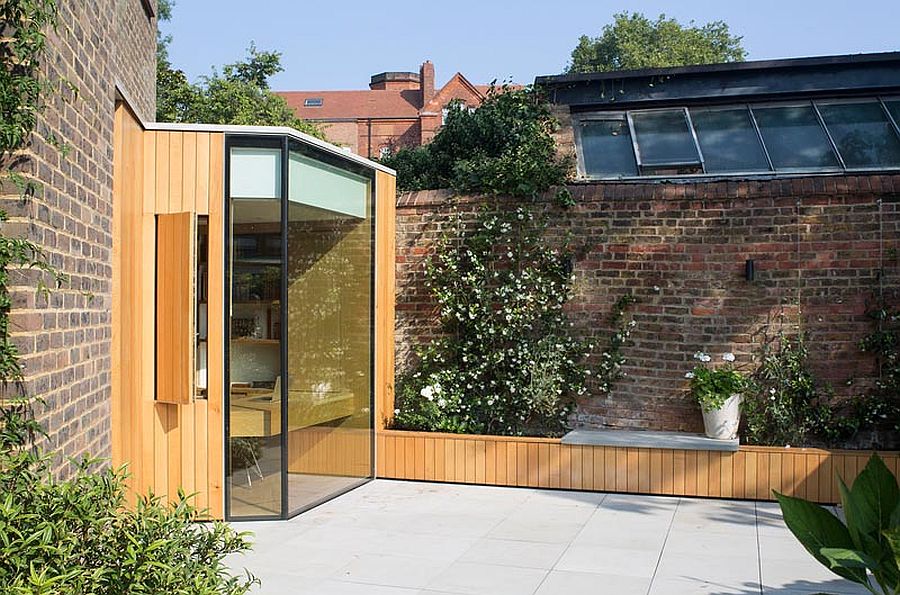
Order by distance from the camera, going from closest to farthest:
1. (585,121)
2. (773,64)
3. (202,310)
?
1. (202,310)
2. (773,64)
3. (585,121)

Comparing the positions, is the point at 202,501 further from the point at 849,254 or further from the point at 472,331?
the point at 849,254

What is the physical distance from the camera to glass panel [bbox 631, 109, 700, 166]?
35.0 feet

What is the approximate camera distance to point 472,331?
9727 millimetres

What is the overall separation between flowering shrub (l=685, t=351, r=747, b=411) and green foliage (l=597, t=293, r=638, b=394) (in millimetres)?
722

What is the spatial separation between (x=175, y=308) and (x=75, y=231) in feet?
8.69

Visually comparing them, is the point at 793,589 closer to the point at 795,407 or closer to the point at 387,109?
the point at 795,407

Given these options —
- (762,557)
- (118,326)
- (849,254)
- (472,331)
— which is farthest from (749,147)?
(118,326)

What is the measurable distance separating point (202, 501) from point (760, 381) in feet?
16.2

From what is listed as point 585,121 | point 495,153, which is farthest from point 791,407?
point 495,153

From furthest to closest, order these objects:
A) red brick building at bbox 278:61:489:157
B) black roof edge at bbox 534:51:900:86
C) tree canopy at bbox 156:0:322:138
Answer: red brick building at bbox 278:61:489:157 < tree canopy at bbox 156:0:322:138 < black roof edge at bbox 534:51:900:86

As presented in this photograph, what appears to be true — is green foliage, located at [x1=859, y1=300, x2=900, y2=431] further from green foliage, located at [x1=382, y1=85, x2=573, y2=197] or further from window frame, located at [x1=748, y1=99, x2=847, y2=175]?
green foliage, located at [x1=382, y1=85, x2=573, y2=197]

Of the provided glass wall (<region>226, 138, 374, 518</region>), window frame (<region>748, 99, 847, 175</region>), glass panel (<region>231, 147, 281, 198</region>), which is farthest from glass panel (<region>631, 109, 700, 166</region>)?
glass panel (<region>231, 147, 281, 198</region>)

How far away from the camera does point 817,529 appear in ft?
6.66

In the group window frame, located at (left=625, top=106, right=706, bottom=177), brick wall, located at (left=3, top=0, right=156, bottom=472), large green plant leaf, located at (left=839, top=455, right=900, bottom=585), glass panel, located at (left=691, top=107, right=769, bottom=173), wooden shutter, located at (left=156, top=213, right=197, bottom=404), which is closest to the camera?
large green plant leaf, located at (left=839, top=455, right=900, bottom=585)
